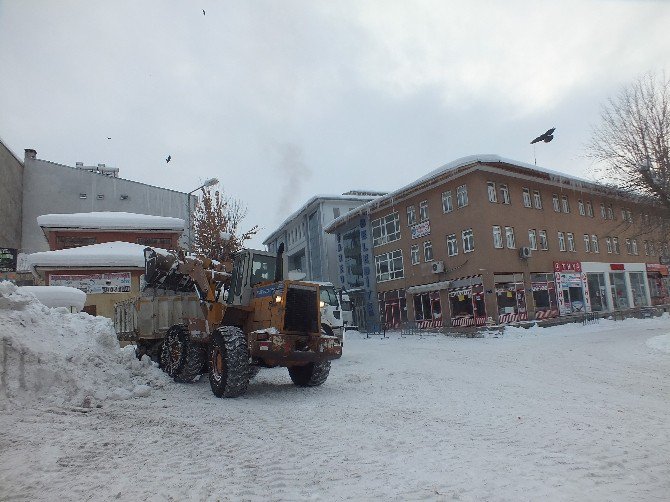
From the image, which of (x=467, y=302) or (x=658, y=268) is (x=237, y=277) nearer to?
(x=467, y=302)

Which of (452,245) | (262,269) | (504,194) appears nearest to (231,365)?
(262,269)

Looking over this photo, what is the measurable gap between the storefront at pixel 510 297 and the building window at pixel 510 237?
1.87 m

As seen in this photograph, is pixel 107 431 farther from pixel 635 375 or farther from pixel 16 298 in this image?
pixel 635 375

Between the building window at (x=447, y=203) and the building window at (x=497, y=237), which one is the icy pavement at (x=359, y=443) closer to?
the building window at (x=497, y=237)

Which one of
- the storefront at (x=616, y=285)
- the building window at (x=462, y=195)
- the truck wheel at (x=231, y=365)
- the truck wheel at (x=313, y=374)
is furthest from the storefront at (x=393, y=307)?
the truck wheel at (x=231, y=365)

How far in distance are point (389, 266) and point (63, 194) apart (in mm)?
27698


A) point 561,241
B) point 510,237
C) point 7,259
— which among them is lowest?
point 561,241

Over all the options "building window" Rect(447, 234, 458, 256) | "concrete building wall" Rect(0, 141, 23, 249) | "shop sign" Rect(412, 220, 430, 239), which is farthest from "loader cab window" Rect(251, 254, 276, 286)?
"concrete building wall" Rect(0, 141, 23, 249)

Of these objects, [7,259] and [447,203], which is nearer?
[447,203]

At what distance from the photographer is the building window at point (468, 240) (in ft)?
96.9

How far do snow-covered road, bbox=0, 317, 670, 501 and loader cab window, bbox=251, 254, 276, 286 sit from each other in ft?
8.46

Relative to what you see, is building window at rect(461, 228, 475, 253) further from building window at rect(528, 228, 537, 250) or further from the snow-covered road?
the snow-covered road

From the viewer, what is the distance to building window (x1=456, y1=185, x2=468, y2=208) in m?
30.2

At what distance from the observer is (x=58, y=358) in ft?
27.0
